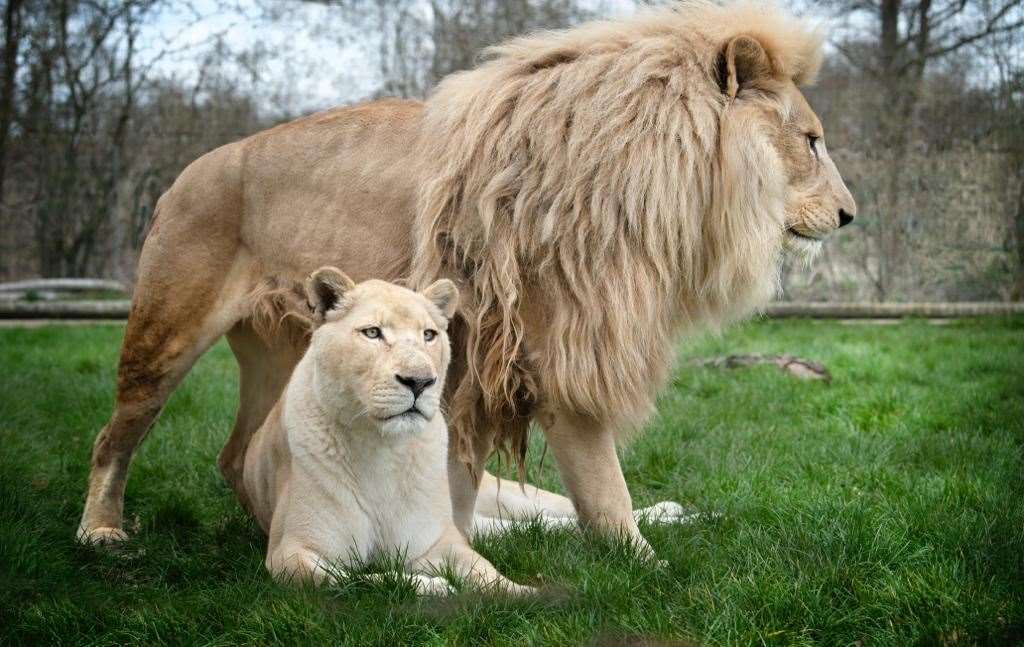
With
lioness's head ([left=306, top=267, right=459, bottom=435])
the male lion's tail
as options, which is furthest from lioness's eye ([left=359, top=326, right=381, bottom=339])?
the male lion's tail

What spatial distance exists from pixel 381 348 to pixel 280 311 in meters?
1.03

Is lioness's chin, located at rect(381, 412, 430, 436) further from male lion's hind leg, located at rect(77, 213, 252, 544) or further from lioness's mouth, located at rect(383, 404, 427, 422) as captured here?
male lion's hind leg, located at rect(77, 213, 252, 544)

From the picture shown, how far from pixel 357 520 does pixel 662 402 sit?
3.36m

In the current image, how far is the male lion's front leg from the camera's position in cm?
332

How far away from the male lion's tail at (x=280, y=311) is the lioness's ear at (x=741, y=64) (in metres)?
1.57

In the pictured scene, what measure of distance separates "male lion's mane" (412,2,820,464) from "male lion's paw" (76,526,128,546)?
4.40 ft

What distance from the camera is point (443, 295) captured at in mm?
3135

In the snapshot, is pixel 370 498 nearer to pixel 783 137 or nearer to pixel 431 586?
pixel 431 586

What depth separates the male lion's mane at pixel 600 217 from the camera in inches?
131

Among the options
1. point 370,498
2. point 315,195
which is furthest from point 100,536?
point 315,195

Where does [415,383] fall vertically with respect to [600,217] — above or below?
below

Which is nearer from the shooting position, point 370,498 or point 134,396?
point 370,498

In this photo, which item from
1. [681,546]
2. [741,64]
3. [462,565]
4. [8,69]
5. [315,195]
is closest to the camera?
[462,565]

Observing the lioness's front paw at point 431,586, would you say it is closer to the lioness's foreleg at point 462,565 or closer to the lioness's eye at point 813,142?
the lioness's foreleg at point 462,565
